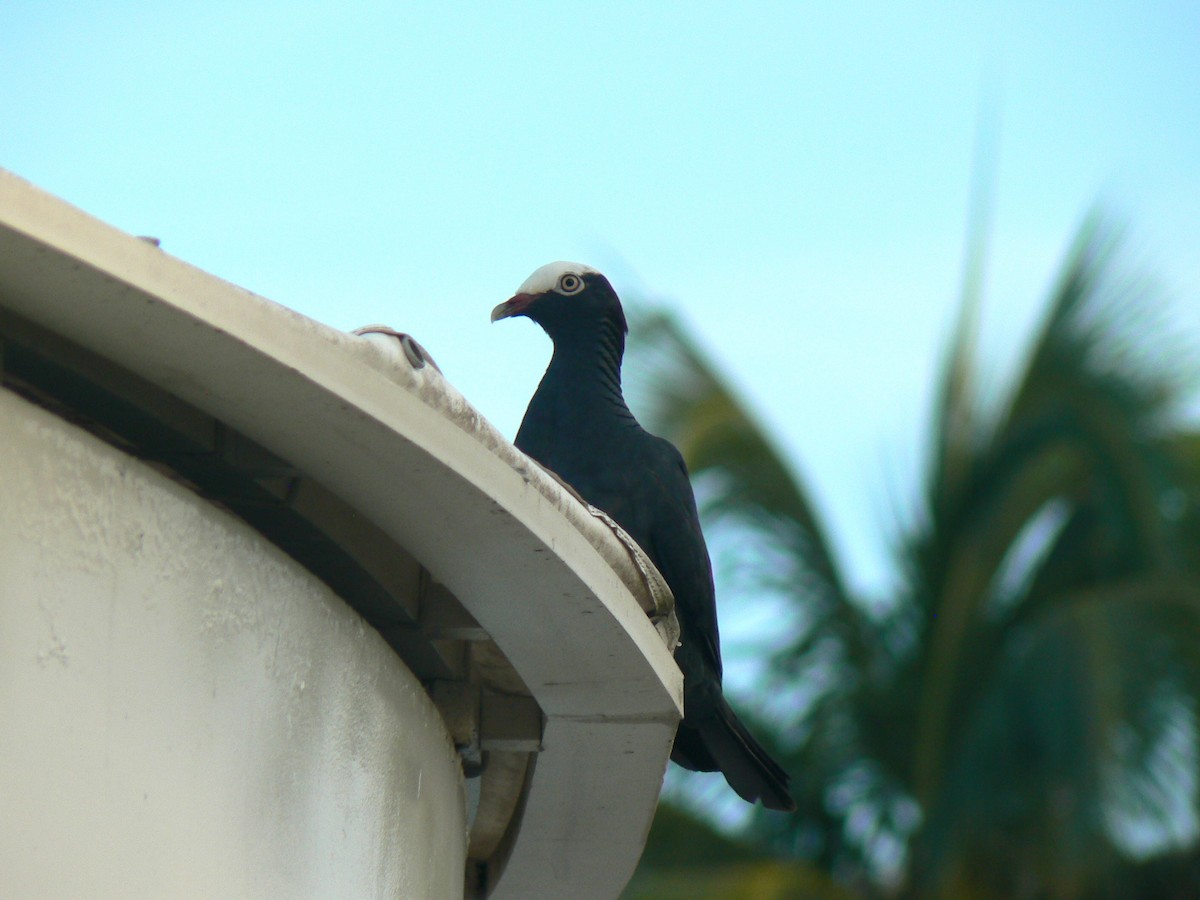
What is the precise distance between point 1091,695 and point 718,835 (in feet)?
8.22

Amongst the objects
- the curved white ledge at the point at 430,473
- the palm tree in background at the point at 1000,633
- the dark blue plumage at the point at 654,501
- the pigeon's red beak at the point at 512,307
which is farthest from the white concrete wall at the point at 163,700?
the palm tree in background at the point at 1000,633

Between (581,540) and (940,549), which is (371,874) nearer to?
(581,540)

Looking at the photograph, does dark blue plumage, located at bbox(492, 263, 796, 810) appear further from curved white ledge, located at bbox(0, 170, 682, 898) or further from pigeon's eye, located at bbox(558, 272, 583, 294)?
curved white ledge, located at bbox(0, 170, 682, 898)

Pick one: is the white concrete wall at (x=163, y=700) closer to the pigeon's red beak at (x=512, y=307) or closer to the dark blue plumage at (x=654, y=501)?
the dark blue plumage at (x=654, y=501)

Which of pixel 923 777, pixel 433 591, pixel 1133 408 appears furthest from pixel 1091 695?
pixel 433 591

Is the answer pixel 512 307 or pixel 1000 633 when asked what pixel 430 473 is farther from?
pixel 1000 633

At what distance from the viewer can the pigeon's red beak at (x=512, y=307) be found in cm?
450

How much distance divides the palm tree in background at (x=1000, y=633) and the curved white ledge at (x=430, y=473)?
6.59 m

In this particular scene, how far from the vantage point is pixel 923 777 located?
10695mm

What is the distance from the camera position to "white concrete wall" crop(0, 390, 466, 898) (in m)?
2.05

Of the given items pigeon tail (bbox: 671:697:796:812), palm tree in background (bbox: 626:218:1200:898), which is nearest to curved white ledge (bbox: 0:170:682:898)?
pigeon tail (bbox: 671:697:796:812)

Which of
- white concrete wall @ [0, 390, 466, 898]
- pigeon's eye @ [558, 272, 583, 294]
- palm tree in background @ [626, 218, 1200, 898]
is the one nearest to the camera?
white concrete wall @ [0, 390, 466, 898]

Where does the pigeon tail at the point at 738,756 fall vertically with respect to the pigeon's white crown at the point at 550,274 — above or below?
below

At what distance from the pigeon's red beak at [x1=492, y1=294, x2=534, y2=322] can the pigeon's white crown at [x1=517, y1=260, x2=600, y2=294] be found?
19mm
